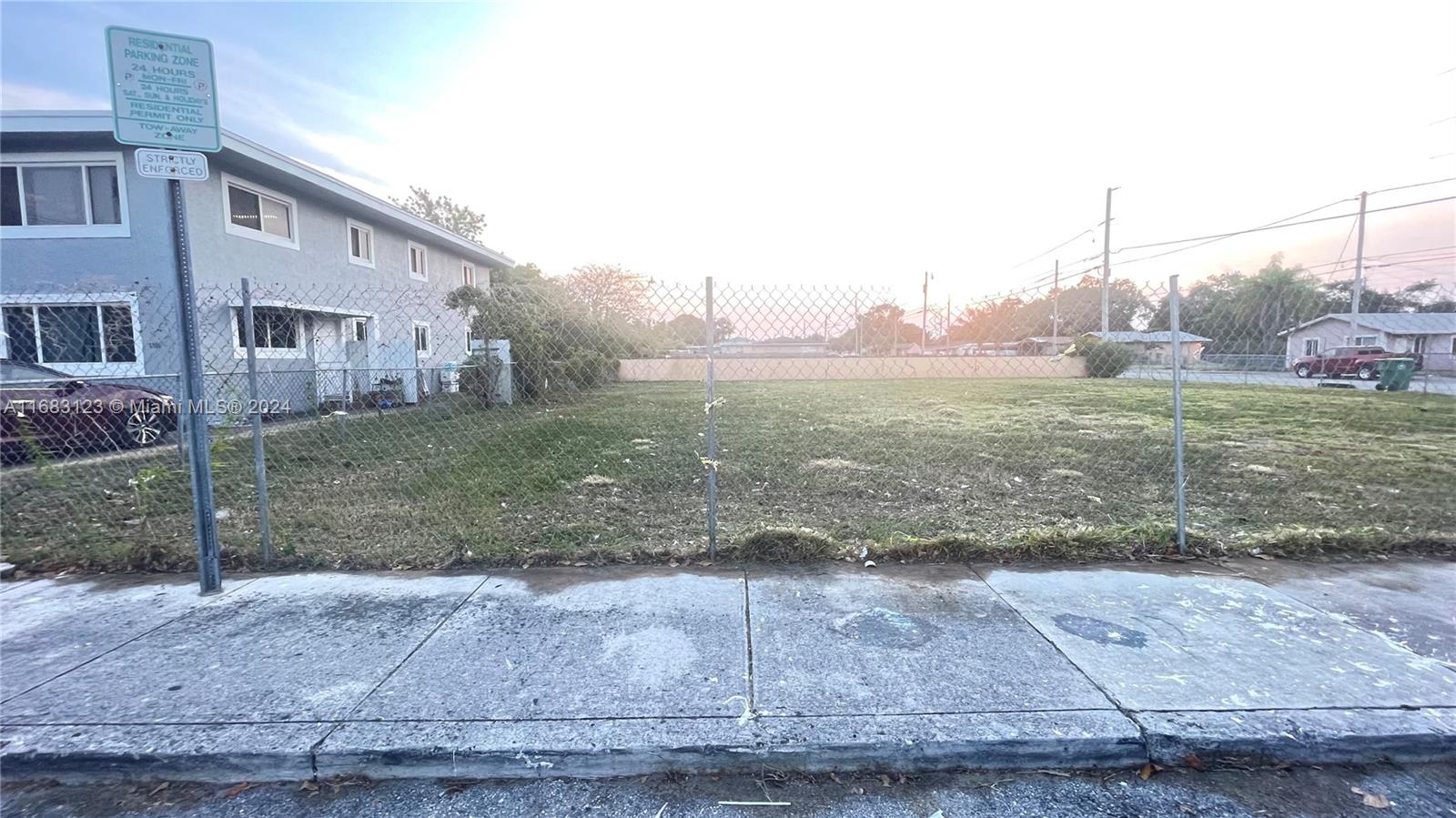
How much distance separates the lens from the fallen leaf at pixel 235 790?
212cm

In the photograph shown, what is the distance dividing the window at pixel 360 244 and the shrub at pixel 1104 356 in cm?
1524

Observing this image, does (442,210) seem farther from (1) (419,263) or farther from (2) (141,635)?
(2) (141,635)

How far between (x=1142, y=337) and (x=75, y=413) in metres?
10.8

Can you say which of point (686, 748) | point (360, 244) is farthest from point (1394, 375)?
point (360, 244)

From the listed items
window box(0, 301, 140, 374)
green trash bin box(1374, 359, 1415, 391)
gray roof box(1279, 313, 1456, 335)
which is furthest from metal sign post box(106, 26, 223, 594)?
green trash bin box(1374, 359, 1415, 391)

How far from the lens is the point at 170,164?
3.18 meters

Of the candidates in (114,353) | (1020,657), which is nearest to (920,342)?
(1020,657)

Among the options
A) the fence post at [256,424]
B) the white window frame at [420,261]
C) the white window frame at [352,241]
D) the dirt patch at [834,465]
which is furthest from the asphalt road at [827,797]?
the white window frame at [420,261]

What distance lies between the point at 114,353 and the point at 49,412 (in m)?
4.56

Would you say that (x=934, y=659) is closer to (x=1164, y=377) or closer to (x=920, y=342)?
(x=920, y=342)

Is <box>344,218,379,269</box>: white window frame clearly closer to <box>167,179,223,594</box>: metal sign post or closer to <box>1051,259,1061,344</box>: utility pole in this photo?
<box>167,179,223,594</box>: metal sign post

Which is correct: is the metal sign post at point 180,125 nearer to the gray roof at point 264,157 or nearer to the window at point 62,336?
the gray roof at point 264,157

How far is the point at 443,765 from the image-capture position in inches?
85.3

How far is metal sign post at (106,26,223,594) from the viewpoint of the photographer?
3068mm
